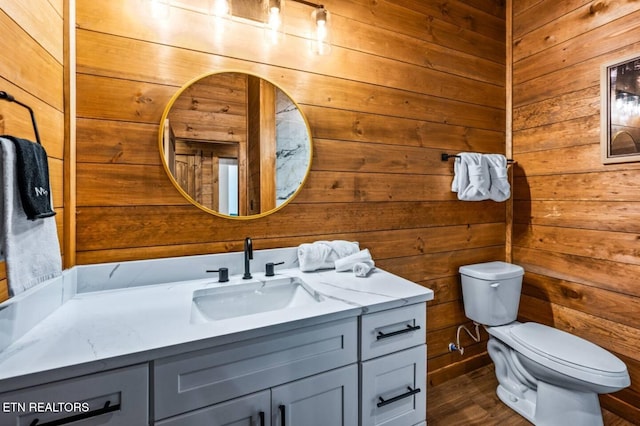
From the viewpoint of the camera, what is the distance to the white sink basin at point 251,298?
120 centimetres

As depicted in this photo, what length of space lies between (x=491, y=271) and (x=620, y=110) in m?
1.10

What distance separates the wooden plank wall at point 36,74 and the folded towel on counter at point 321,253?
935 mm

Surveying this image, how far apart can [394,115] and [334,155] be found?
0.48m

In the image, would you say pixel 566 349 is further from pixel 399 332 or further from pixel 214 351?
pixel 214 351

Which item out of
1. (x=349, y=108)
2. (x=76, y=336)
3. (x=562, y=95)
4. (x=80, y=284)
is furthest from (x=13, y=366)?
(x=562, y=95)

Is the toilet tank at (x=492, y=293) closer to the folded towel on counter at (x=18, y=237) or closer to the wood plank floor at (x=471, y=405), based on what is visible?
the wood plank floor at (x=471, y=405)

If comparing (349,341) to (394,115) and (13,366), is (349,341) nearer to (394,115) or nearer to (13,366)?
(13,366)

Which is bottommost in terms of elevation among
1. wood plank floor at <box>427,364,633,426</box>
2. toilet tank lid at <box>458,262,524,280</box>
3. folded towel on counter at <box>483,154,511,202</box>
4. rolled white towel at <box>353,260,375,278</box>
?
wood plank floor at <box>427,364,633,426</box>

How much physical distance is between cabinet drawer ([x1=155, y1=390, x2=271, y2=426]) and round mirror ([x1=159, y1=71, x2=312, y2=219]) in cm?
77

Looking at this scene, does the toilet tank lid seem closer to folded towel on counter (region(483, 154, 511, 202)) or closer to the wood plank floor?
folded towel on counter (region(483, 154, 511, 202))

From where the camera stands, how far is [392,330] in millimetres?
1107

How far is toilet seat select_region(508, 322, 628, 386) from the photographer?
133cm

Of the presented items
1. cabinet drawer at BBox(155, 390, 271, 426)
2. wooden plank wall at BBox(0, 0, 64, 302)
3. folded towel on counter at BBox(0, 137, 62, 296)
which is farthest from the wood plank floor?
wooden plank wall at BBox(0, 0, 64, 302)

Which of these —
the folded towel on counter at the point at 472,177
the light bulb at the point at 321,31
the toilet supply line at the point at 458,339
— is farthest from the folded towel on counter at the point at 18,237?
the toilet supply line at the point at 458,339
